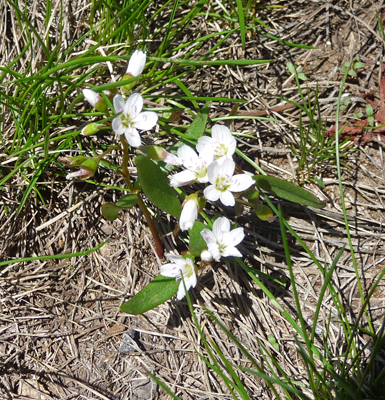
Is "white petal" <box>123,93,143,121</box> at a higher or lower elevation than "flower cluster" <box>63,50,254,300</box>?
A: higher

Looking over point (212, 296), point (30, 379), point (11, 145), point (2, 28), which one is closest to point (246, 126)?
point (212, 296)

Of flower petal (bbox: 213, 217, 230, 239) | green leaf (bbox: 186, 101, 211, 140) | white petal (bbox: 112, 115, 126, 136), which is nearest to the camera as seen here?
white petal (bbox: 112, 115, 126, 136)

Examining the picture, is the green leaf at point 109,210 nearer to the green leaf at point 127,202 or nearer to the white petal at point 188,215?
the green leaf at point 127,202

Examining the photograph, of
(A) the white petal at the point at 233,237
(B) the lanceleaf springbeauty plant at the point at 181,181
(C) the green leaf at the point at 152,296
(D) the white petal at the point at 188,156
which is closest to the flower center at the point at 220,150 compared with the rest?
(B) the lanceleaf springbeauty plant at the point at 181,181

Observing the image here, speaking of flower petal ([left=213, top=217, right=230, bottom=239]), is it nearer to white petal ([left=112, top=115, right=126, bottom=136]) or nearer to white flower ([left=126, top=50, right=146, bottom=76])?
white petal ([left=112, top=115, right=126, bottom=136])

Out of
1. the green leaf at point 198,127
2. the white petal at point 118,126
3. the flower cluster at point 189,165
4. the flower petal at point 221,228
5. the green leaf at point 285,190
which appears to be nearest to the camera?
the white petal at point 118,126

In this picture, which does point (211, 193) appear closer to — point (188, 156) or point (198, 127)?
point (188, 156)

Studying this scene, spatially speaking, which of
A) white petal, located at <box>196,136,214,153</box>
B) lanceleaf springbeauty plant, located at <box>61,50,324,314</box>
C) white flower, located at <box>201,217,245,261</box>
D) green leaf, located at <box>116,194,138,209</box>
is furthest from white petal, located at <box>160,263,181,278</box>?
white petal, located at <box>196,136,214,153</box>

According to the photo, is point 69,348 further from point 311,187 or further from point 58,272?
point 311,187
